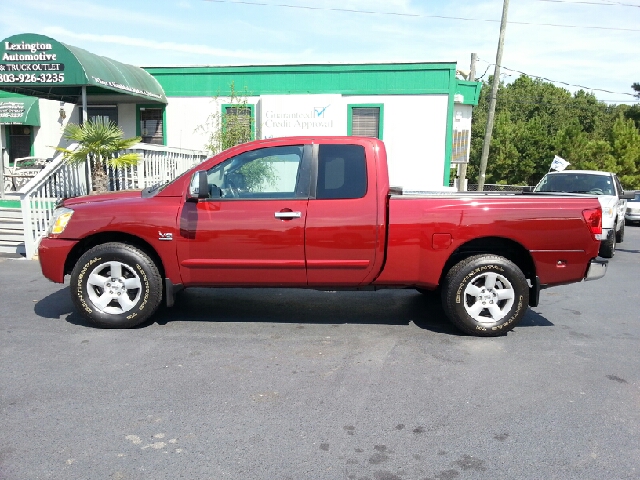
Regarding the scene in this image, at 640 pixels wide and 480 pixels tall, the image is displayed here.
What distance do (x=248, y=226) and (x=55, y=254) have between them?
1.95 metres

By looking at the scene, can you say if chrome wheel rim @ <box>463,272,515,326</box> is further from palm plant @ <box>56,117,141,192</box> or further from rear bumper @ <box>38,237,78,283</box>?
palm plant @ <box>56,117,141,192</box>

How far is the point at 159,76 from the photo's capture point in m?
15.2

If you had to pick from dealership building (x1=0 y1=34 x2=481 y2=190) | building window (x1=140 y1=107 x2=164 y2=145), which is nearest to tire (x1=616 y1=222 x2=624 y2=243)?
dealership building (x1=0 y1=34 x2=481 y2=190)

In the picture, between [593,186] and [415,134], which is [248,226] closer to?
[593,186]

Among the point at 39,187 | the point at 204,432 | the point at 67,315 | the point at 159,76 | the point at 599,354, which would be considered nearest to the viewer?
the point at 204,432

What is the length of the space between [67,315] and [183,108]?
1069 centimetres

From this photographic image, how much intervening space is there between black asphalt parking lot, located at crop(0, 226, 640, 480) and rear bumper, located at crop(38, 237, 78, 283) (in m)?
0.59

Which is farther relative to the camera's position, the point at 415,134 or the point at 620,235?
the point at 415,134

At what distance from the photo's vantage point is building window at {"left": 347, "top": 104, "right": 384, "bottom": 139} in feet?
47.8

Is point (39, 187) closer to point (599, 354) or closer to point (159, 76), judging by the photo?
point (159, 76)

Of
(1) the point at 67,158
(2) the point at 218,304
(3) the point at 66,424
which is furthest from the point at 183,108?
(3) the point at 66,424

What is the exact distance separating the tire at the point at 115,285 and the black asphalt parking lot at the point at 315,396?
19 centimetres

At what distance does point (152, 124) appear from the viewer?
15570 millimetres

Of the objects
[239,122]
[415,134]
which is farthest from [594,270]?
[239,122]
